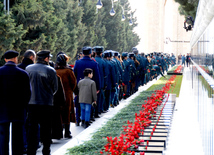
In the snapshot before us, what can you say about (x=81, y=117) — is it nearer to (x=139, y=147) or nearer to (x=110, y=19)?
(x=139, y=147)

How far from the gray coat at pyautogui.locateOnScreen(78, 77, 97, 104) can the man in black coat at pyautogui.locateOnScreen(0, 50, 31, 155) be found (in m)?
4.03

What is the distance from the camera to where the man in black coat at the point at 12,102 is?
656cm

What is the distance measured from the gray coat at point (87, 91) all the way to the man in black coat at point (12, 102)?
13.2ft

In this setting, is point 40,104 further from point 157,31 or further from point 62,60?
point 157,31

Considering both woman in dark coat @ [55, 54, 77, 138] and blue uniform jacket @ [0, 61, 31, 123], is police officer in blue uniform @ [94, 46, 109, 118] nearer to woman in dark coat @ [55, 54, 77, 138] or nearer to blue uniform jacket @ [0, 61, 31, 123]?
woman in dark coat @ [55, 54, 77, 138]

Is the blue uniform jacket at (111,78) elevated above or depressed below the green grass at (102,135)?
above

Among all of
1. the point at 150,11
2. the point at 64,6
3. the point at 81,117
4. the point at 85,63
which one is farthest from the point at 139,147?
the point at 150,11

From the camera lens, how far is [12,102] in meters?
6.61

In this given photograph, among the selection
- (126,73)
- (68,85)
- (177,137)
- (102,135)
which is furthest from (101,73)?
(126,73)

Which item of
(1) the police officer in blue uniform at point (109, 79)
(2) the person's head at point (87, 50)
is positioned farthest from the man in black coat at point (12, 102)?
(1) the police officer in blue uniform at point (109, 79)

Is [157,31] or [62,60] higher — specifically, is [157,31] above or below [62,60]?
above

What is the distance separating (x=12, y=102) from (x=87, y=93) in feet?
13.8

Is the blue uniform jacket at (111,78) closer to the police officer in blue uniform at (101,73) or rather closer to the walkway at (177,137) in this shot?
the police officer in blue uniform at (101,73)

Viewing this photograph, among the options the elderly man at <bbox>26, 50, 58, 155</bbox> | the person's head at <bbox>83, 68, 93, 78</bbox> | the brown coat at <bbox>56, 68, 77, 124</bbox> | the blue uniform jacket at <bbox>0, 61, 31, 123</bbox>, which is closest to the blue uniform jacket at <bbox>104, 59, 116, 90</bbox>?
the person's head at <bbox>83, 68, 93, 78</bbox>
